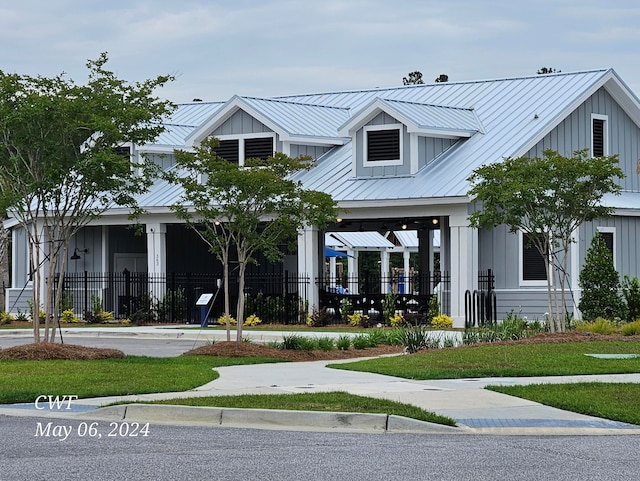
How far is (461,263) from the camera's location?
3325cm

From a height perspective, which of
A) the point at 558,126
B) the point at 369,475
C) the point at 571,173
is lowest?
the point at 369,475

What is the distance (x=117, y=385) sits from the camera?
17.0m

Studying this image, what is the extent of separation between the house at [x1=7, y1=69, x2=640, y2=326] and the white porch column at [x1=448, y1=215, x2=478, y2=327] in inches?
1.1

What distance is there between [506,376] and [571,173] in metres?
8.71

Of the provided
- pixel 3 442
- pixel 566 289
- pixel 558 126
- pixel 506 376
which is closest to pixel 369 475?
pixel 3 442

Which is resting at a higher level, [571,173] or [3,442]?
[571,173]

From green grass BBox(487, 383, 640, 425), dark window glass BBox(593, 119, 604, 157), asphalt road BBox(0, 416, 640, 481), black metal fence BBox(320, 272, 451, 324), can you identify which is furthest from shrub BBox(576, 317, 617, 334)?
asphalt road BBox(0, 416, 640, 481)

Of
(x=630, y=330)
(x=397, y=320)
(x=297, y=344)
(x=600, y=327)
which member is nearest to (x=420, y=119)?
(x=397, y=320)

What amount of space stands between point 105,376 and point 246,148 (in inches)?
816

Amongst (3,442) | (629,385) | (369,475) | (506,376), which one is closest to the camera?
(369,475)

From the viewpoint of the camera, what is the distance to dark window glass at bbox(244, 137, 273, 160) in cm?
3797

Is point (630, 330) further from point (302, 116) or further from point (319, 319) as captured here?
point (302, 116)

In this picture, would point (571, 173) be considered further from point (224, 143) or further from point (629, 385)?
point (224, 143)

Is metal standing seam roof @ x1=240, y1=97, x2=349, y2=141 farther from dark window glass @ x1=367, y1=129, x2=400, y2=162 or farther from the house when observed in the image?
dark window glass @ x1=367, y1=129, x2=400, y2=162
